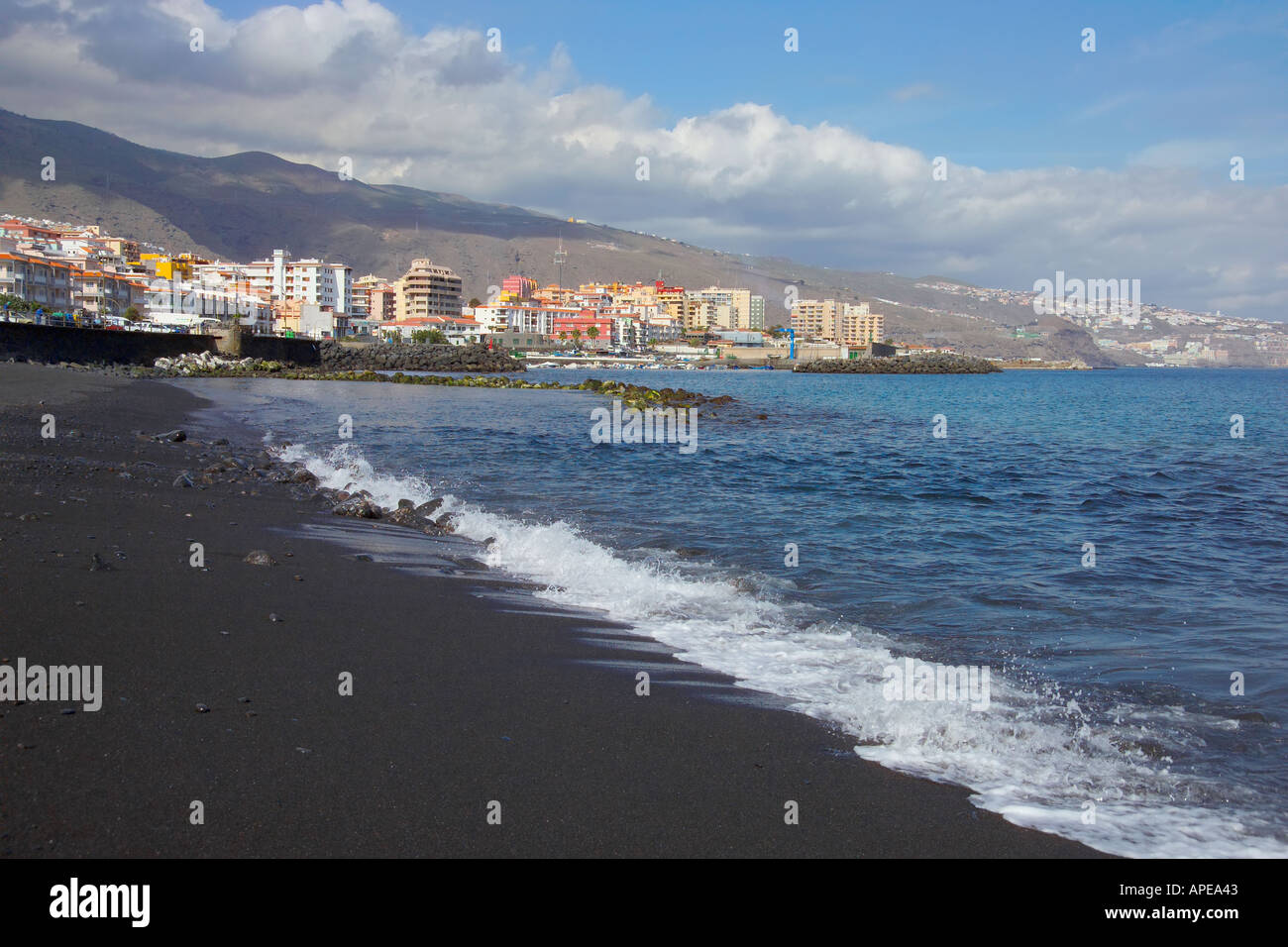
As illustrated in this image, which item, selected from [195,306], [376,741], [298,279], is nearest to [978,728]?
[376,741]

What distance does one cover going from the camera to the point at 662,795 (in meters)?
4.82

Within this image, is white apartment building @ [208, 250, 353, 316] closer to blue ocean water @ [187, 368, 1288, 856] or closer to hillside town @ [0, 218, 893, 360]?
hillside town @ [0, 218, 893, 360]

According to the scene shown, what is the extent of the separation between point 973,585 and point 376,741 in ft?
27.2

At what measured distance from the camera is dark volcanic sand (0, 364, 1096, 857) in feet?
13.6

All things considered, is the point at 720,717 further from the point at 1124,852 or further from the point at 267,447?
the point at 267,447

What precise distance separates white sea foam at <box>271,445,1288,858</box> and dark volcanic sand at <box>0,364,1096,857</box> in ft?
1.25

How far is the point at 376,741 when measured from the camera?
202 inches

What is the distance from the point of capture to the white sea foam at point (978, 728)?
494 centimetres

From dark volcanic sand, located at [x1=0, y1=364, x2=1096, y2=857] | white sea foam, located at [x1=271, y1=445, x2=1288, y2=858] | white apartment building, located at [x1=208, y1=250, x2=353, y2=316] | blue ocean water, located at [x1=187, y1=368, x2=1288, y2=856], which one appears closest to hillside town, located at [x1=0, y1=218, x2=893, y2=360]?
white apartment building, located at [x1=208, y1=250, x2=353, y2=316]

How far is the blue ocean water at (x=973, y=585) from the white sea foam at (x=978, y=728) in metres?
0.02

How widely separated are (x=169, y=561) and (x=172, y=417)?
22.1m

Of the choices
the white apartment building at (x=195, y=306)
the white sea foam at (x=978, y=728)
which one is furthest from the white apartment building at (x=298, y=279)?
the white sea foam at (x=978, y=728)

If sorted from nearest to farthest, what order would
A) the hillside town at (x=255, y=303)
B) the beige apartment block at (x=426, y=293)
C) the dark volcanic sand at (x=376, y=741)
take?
the dark volcanic sand at (x=376, y=741) → the hillside town at (x=255, y=303) → the beige apartment block at (x=426, y=293)

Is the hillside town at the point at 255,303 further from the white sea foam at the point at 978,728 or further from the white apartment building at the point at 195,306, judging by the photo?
the white sea foam at the point at 978,728
